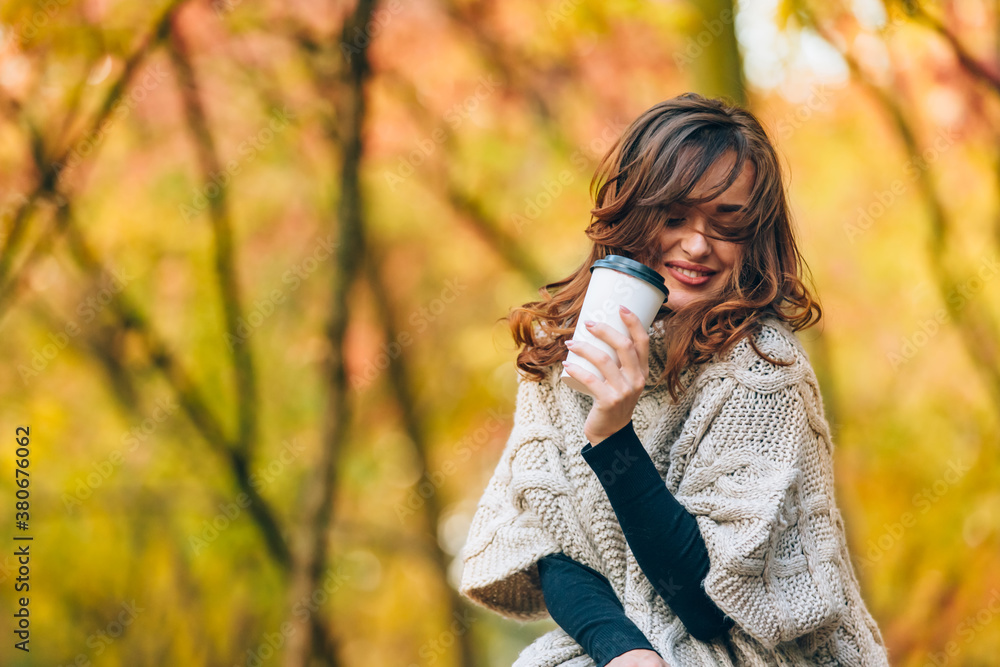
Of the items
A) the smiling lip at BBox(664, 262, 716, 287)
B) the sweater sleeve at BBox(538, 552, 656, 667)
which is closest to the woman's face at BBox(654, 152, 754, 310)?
the smiling lip at BBox(664, 262, 716, 287)

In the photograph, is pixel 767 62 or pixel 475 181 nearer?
pixel 767 62

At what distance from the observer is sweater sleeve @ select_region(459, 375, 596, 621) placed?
1.66 meters

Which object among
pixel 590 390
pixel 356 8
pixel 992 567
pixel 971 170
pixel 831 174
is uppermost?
pixel 356 8

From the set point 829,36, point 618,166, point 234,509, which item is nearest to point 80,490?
point 234,509

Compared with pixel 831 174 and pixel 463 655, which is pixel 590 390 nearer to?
pixel 831 174

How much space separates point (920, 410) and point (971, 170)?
143 cm

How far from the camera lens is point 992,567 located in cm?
505

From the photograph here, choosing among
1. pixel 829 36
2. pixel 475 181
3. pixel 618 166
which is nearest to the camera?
pixel 618 166

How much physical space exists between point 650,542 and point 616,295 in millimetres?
420

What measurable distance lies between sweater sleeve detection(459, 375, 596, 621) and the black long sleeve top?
0.63ft

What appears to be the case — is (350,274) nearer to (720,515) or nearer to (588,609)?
(588,609)

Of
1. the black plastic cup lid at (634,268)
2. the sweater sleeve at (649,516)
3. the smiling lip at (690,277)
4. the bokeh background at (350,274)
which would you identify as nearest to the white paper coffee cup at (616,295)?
the black plastic cup lid at (634,268)

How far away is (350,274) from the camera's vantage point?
4.61 meters

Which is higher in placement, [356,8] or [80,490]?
[356,8]
